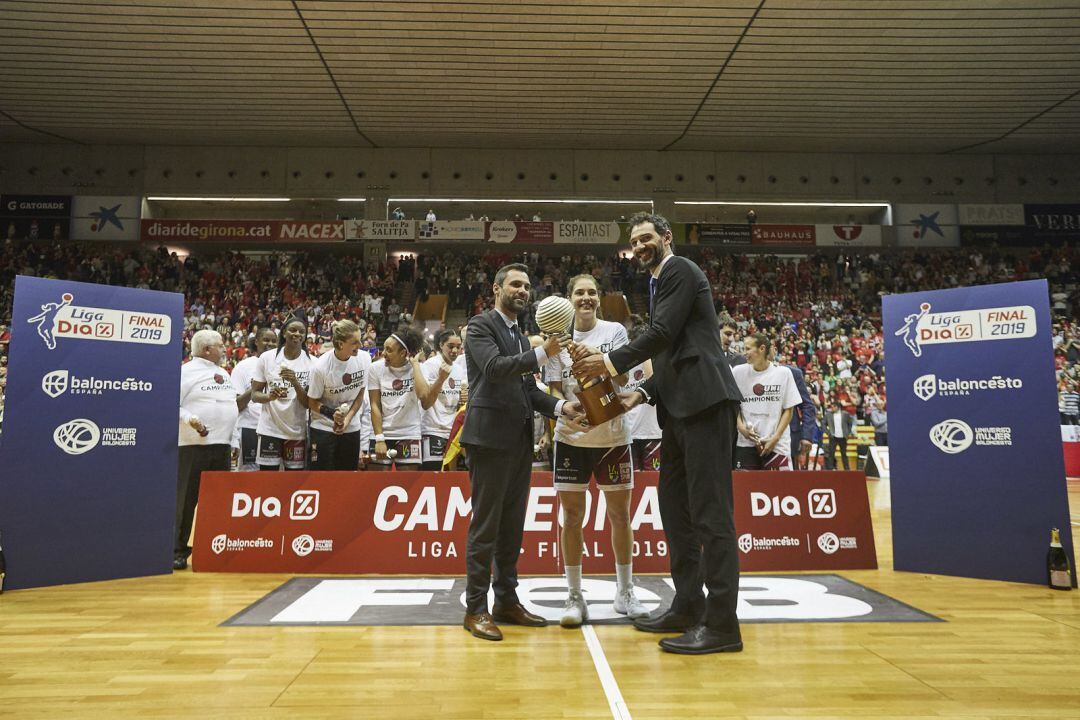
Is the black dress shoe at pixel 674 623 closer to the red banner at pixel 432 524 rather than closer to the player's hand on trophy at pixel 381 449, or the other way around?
the red banner at pixel 432 524

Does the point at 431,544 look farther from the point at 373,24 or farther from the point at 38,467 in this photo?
the point at 373,24

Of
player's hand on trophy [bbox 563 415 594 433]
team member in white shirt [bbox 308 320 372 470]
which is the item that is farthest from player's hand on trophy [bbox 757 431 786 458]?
team member in white shirt [bbox 308 320 372 470]

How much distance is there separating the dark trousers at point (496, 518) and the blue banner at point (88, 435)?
3108 mm

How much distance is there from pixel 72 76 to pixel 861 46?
65.5 feet

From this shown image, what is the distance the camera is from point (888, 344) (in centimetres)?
560

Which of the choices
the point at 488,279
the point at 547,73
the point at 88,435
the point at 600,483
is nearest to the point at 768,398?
the point at 600,483

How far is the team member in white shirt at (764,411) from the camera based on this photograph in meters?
6.01

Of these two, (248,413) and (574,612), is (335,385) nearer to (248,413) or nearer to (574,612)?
(248,413)

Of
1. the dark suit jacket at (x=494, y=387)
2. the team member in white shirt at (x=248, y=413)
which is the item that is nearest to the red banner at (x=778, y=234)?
the team member in white shirt at (x=248, y=413)

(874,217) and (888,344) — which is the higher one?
(874,217)

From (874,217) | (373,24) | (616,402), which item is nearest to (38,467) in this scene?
(616,402)

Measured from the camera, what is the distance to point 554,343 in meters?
3.43

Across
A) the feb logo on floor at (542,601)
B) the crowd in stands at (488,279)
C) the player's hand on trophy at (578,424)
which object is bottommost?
the feb logo on floor at (542,601)

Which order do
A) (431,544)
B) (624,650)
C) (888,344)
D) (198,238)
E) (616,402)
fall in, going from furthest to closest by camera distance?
(198,238)
(888,344)
(431,544)
(616,402)
(624,650)
